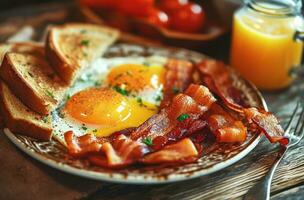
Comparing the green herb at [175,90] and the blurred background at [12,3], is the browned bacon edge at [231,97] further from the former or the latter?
the blurred background at [12,3]

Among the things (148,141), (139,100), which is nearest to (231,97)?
(139,100)

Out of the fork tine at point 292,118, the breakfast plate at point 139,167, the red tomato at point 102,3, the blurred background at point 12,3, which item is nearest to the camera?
the breakfast plate at point 139,167

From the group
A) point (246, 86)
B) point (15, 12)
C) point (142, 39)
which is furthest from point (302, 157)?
point (15, 12)

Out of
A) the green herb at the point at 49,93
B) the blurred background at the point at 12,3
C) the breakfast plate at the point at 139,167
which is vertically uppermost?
the green herb at the point at 49,93

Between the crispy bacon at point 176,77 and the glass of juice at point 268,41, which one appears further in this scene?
the glass of juice at point 268,41

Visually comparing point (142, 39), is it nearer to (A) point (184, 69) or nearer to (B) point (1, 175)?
(A) point (184, 69)

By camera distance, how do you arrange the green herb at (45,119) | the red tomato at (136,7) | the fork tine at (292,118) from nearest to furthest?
1. the green herb at (45,119)
2. the fork tine at (292,118)
3. the red tomato at (136,7)

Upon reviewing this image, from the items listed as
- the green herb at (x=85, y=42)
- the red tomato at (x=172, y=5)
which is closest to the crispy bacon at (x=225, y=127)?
the green herb at (x=85, y=42)

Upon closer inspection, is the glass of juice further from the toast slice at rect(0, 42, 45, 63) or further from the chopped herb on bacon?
the toast slice at rect(0, 42, 45, 63)
